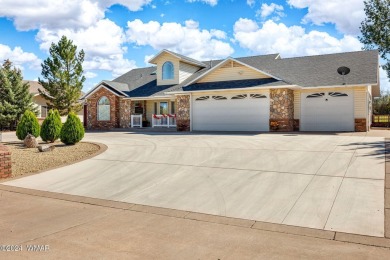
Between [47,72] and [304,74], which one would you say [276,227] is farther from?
[47,72]

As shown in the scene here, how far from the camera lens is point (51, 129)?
16.2 m

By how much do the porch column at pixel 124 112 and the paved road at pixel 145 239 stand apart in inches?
876

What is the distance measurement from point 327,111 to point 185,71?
40.5ft

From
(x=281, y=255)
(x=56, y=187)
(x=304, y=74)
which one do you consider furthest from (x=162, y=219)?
(x=304, y=74)

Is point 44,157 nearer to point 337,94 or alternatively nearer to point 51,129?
point 51,129

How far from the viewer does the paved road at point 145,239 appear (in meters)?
4.12

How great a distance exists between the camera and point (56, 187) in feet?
26.6

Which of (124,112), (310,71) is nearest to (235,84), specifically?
(310,71)

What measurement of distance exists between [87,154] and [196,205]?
24.9 ft

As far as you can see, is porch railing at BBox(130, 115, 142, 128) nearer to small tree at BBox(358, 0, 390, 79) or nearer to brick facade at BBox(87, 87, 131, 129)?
brick facade at BBox(87, 87, 131, 129)

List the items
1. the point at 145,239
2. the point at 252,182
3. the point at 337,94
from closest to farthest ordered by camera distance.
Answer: the point at 145,239
the point at 252,182
the point at 337,94

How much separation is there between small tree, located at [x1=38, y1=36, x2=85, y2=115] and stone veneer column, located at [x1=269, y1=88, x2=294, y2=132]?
22.3 metres

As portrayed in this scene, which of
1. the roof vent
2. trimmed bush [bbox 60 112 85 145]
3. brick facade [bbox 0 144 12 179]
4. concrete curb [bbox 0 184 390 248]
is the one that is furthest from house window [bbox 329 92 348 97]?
brick facade [bbox 0 144 12 179]

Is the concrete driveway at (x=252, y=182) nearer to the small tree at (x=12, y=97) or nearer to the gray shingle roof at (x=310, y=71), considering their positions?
the gray shingle roof at (x=310, y=71)
